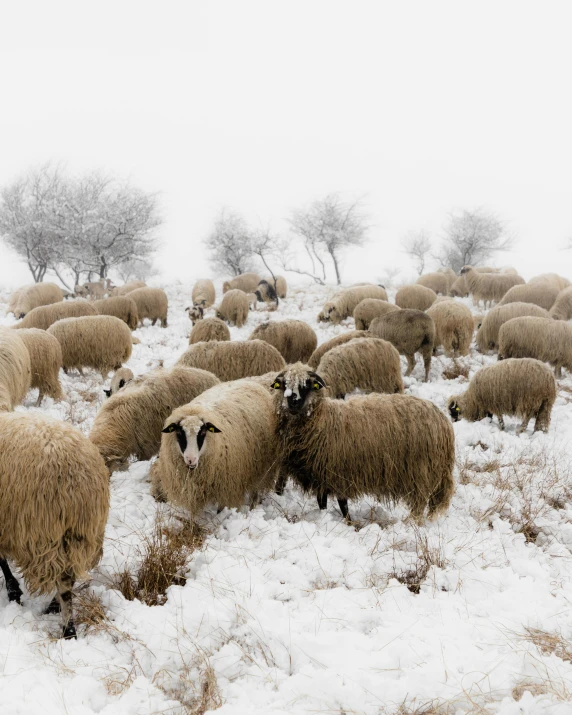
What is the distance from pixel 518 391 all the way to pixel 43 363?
925cm

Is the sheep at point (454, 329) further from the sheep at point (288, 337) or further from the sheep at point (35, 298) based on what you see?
the sheep at point (35, 298)

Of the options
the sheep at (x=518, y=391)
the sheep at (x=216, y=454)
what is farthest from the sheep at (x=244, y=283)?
the sheep at (x=216, y=454)

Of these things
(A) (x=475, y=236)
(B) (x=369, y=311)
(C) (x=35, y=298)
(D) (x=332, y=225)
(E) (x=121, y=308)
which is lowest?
(B) (x=369, y=311)

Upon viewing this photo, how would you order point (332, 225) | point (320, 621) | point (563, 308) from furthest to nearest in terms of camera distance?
point (332, 225), point (563, 308), point (320, 621)

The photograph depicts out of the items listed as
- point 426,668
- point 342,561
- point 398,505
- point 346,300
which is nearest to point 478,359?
point 346,300

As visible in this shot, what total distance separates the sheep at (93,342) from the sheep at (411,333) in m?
6.80

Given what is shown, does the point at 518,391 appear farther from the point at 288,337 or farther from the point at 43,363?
the point at 43,363

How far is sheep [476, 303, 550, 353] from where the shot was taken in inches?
511

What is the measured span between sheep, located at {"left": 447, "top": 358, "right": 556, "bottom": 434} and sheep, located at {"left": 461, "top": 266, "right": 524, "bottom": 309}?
13199mm

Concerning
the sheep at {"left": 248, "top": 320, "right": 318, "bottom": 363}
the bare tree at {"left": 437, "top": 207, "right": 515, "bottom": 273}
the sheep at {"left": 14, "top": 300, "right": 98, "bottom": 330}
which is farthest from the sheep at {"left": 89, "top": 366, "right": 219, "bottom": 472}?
the bare tree at {"left": 437, "top": 207, "right": 515, "bottom": 273}

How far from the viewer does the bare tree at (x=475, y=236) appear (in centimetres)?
3844

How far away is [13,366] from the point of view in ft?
22.5

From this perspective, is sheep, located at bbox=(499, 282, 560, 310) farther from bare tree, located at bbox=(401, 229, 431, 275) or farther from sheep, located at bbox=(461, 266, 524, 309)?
bare tree, located at bbox=(401, 229, 431, 275)

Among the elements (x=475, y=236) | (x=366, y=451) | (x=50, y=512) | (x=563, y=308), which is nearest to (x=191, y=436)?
(x=50, y=512)
